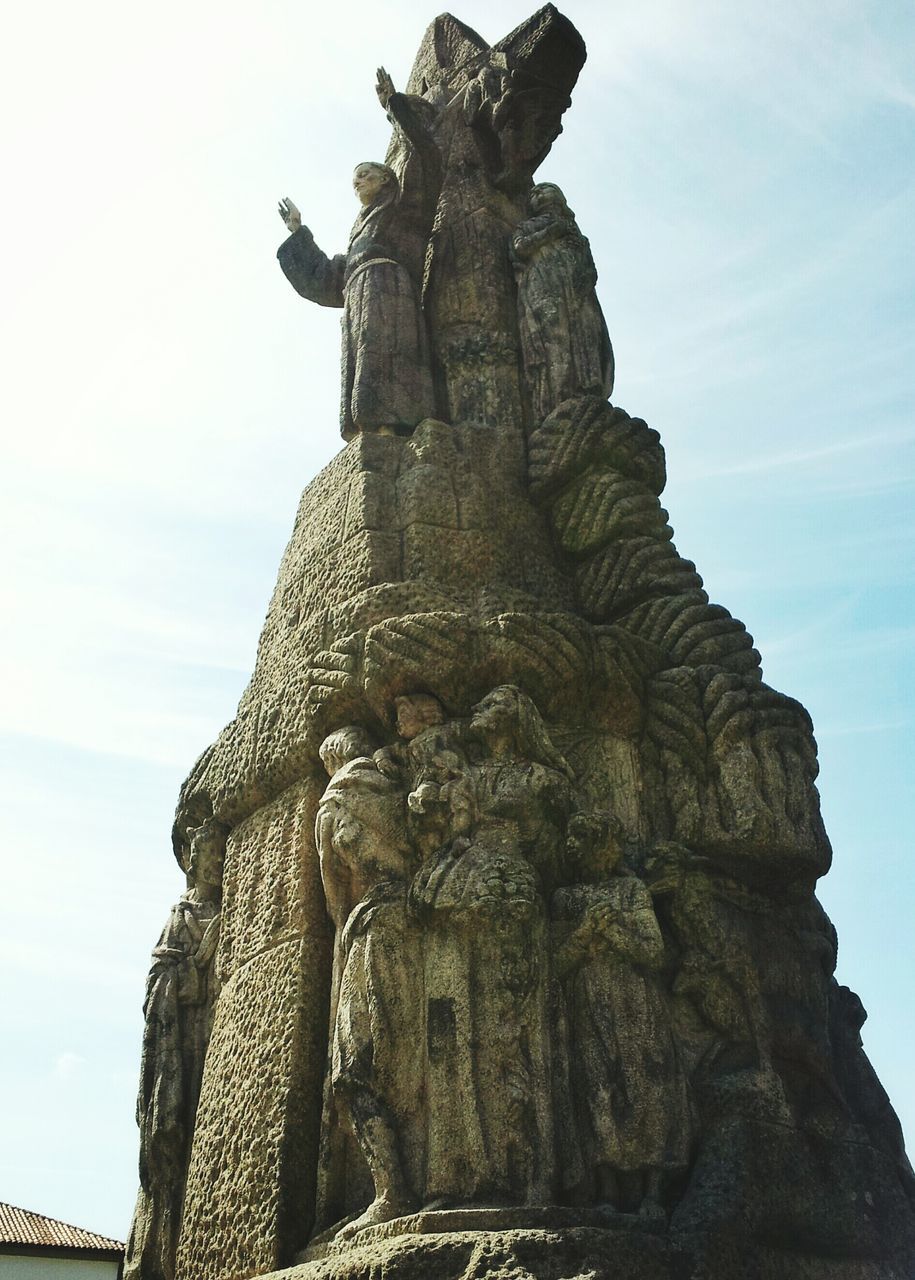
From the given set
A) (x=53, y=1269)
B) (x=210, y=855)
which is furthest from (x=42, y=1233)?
(x=210, y=855)

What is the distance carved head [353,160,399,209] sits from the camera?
298 inches

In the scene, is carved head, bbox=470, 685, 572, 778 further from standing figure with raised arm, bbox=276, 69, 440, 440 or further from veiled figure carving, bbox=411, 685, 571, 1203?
standing figure with raised arm, bbox=276, 69, 440, 440

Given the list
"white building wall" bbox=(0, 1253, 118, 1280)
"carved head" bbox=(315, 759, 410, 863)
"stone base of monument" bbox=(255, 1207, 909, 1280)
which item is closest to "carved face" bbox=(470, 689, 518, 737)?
"carved head" bbox=(315, 759, 410, 863)

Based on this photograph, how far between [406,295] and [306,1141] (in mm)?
4428

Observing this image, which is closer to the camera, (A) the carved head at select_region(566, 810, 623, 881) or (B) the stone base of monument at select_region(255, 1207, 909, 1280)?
(B) the stone base of monument at select_region(255, 1207, 909, 1280)

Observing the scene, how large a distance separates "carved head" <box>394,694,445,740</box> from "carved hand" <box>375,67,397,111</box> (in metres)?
4.61

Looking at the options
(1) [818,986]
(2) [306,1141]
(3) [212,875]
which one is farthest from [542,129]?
(2) [306,1141]

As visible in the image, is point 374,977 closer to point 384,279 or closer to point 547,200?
point 384,279

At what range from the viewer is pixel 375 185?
7.55 m

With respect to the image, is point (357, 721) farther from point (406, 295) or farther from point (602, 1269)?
point (406, 295)

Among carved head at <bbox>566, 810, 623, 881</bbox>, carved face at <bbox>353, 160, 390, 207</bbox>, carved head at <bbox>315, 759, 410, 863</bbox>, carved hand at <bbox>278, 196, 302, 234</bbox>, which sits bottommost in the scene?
carved head at <bbox>566, 810, 623, 881</bbox>

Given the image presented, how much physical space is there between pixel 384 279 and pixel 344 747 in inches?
126

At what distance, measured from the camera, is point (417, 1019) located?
4.18 metres

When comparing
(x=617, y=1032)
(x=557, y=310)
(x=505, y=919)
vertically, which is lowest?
(x=617, y=1032)
